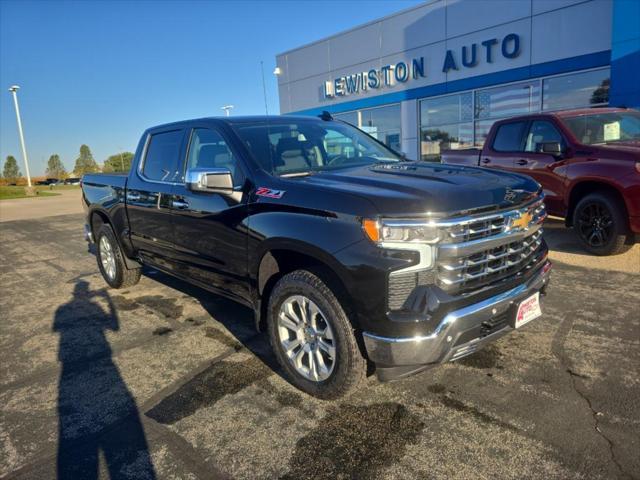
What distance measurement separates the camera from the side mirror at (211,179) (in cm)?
330

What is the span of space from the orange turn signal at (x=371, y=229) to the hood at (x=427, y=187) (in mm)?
78

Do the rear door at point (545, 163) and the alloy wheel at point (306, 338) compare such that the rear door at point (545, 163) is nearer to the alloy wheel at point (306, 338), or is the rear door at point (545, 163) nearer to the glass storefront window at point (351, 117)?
the alloy wheel at point (306, 338)

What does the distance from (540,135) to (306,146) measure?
4521mm

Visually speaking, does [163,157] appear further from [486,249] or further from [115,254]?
[486,249]

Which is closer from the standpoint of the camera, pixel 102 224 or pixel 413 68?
pixel 102 224

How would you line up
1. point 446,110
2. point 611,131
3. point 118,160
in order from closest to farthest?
point 611,131, point 446,110, point 118,160

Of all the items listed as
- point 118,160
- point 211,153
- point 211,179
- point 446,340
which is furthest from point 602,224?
point 118,160

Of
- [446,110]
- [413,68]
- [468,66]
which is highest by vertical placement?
[413,68]

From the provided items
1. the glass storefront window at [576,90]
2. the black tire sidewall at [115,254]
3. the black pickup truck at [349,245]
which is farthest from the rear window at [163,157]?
the glass storefront window at [576,90]

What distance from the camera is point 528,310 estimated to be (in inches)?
117

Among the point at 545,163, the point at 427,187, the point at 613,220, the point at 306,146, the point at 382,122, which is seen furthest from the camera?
the point at 382,122

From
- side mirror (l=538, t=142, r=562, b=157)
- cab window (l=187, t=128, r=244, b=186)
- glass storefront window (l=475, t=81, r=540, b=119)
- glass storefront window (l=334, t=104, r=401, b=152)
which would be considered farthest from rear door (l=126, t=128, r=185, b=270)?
glass storefront window (l=334, t=104, r=401, b=152)

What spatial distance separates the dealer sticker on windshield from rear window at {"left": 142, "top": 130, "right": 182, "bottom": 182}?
10.2 feet

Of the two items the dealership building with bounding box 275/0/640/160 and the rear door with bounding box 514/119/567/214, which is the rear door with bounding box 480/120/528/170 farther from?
the dealership building with bounding box 275/0/640/160
